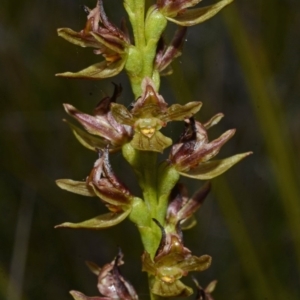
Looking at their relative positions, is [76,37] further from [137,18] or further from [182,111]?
[182,111]

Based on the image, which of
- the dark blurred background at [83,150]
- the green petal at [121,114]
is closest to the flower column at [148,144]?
the green petal at [121,114]

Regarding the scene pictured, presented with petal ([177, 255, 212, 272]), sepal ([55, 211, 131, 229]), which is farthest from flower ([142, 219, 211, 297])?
sepal ([55, 211, 131, 229])

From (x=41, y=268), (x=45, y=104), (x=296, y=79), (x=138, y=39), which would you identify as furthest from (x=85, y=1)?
(x=138, y=39)

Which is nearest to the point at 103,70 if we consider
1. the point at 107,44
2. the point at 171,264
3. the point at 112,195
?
the point at 107,44

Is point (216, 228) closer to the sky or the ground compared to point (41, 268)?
closer to the sky

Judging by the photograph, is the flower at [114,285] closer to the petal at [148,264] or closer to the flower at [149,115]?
the petal at [148,264]

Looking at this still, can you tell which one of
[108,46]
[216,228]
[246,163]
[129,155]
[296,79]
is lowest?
[129,155]

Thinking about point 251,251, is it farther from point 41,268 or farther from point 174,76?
point 41,268
